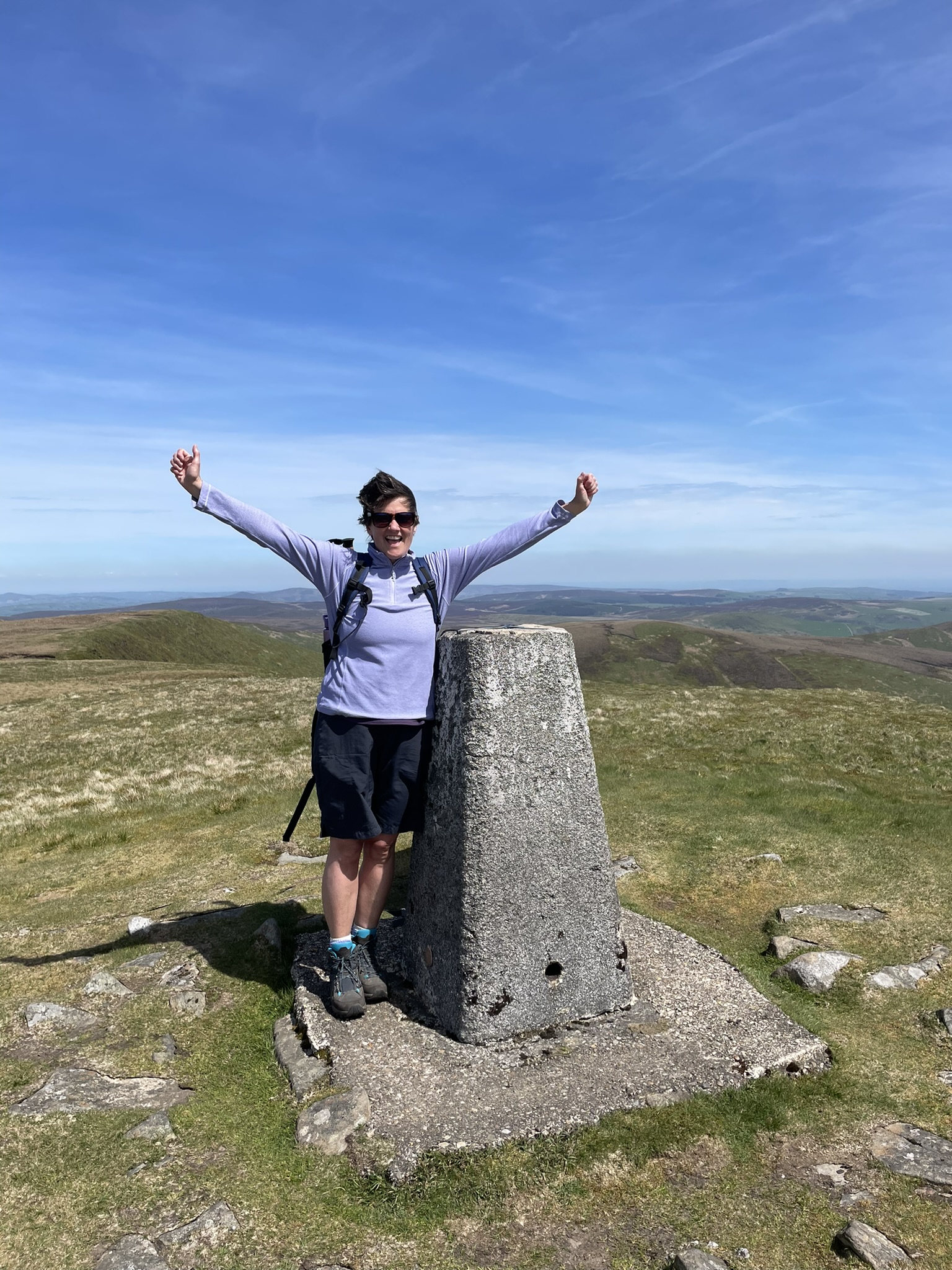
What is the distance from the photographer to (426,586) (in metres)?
6.90

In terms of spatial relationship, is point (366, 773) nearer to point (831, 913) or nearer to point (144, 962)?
point (144, 962)

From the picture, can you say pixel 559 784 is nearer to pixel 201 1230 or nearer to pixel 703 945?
pixel 703 945

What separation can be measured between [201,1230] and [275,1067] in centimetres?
174

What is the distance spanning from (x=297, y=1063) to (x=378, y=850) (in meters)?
1.93

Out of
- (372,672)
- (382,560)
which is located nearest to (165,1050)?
(372,672)

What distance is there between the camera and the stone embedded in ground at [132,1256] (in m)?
4.41

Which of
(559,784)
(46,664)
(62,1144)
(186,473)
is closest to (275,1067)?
(62,1144)

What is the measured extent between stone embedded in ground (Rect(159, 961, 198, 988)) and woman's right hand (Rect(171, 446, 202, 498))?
17.3 ft

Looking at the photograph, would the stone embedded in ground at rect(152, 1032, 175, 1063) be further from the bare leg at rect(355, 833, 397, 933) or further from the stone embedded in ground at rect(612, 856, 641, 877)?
the stone embedded in ground at rect(612, 856, 641, 877)

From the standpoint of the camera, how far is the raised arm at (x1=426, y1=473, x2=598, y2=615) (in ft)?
21.9

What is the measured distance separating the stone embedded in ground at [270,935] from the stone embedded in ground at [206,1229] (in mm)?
3527

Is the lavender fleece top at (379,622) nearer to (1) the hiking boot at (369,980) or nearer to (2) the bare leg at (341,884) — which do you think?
(2) the bare leg at (341,884)

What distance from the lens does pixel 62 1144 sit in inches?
213

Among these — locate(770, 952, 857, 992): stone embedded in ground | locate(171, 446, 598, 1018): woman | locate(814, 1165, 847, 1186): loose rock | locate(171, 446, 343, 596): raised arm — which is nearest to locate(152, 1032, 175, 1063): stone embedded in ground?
locate(171, 446, 598, 1018): woman
